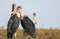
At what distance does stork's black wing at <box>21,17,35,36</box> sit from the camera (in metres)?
19.2

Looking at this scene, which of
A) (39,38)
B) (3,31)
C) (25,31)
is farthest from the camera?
(3,31)

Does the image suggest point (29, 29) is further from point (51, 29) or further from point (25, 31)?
point (51, 29)

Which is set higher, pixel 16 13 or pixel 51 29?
pixel 16 13

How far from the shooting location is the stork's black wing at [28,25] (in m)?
19.2

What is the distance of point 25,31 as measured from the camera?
19188mm

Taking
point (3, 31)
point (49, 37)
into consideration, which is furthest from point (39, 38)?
point (3, 31)

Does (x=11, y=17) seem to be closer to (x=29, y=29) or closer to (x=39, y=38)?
(x=29, y=29)

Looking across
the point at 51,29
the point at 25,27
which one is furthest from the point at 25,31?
the point at 51,29

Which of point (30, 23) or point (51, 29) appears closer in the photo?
point (30, 23)

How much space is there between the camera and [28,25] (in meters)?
19.3

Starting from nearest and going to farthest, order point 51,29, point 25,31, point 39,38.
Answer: point 25,31 → point 39,38 → point 51,29

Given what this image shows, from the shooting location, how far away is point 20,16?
1938cm

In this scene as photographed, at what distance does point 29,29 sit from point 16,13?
903 mm

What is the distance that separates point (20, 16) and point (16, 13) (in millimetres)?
216
